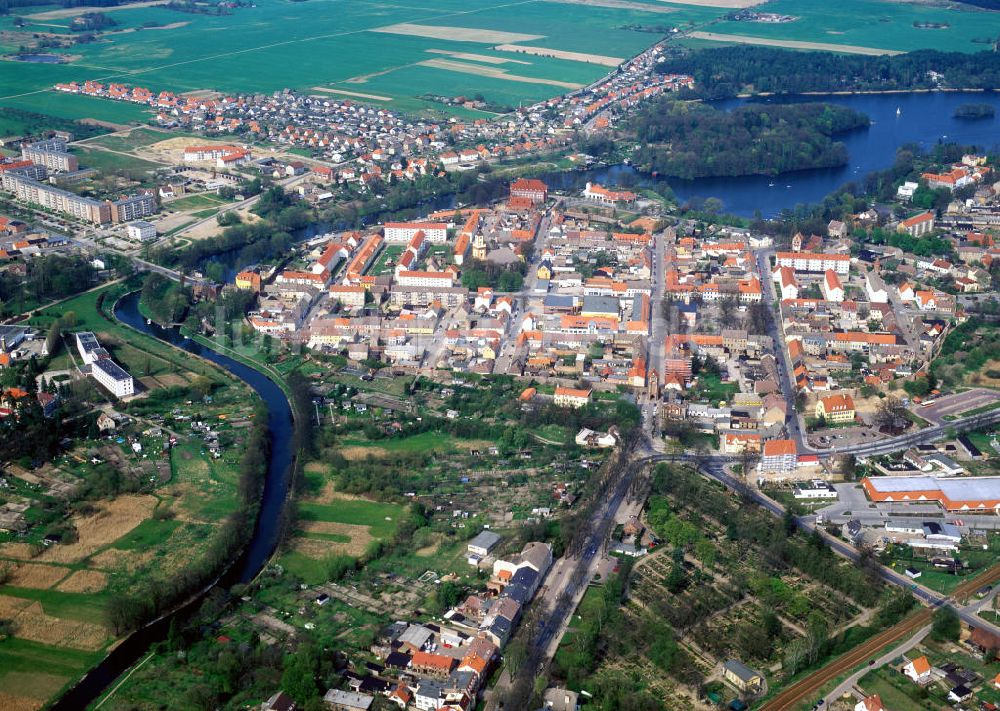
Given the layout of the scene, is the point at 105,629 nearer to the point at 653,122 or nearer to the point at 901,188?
the point at 901,188

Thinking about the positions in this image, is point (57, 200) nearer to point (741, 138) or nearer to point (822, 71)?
point (741, 138)

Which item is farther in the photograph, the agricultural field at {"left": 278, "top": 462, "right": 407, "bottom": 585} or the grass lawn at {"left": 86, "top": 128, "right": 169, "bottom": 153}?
the grass lawn at {"left": 86, "top": 128, "right": 169, "bottom": 153}

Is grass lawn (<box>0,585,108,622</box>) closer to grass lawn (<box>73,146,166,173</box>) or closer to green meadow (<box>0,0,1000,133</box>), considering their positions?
grass lawn (<box>73,146,166,173</box>)

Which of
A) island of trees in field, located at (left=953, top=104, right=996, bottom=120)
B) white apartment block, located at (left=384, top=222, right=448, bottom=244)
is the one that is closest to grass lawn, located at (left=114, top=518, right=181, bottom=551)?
white apartment block, located at (left=384, top=222, right=448, bottom=244)

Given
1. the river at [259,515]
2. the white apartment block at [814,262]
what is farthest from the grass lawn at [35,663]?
the white apartment block at [814,262]

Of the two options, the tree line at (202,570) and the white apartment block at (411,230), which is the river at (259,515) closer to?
the tree line at (202,570)

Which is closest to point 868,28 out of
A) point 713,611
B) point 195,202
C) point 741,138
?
point 741,138
